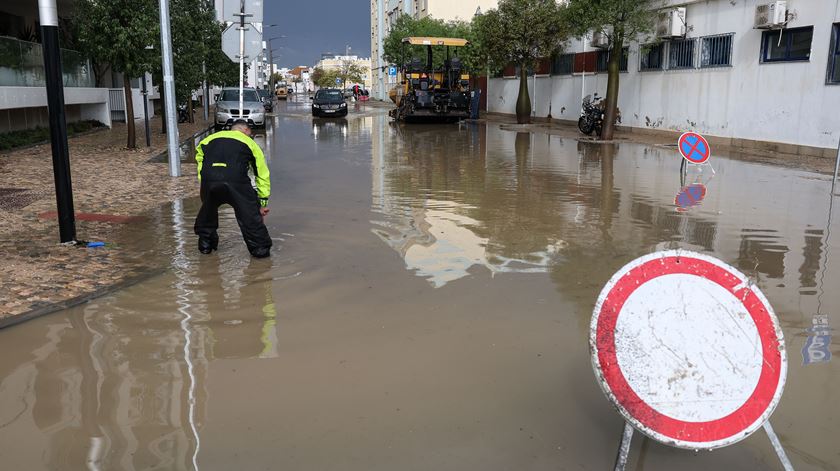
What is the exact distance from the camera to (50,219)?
9070 mm

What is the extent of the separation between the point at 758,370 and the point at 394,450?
65.9 inches

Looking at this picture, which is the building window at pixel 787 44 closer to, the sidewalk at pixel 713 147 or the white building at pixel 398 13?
the sidewalk at pixel 713 147

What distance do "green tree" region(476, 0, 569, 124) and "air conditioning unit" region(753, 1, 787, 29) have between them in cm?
1030

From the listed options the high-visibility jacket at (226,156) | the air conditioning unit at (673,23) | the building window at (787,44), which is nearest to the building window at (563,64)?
the air conditioning unit at (673,23)

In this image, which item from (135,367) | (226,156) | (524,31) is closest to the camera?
(135,367)

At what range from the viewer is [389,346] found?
4891mm

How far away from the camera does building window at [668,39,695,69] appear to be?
23062 millimetres

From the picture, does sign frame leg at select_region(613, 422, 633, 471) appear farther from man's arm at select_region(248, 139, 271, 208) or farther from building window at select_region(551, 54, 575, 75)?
building window at select_region(551, 54, 575, 75)

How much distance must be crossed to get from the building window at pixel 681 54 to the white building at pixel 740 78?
3cm

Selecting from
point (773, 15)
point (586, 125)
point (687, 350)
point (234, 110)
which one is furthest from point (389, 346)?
point (234, 110)

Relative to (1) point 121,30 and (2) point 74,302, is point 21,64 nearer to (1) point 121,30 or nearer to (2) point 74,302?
(1) point 121,30

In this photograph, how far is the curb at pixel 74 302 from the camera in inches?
207

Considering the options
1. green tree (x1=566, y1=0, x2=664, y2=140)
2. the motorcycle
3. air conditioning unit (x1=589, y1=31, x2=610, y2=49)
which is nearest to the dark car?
air conditioning unit (x1=589, y1=31, x2=610, y2=49)

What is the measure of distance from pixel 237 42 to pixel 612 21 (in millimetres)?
13103
